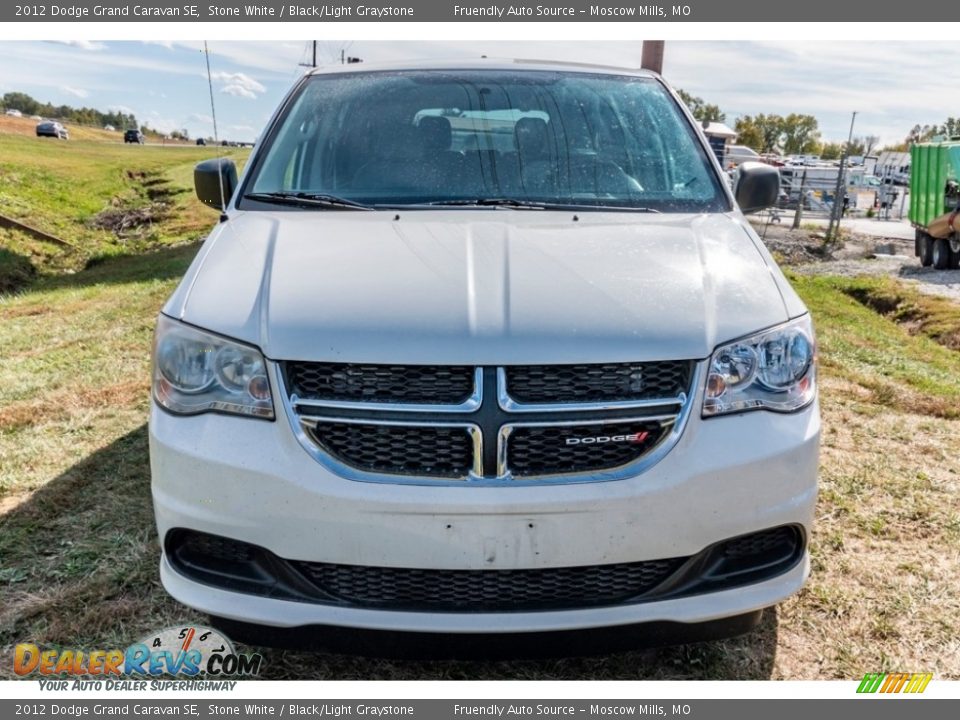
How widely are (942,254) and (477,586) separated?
16610 mm

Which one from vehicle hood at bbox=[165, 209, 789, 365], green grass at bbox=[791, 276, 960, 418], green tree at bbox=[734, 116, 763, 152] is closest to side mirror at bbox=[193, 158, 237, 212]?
vehicle hood at bbox=[165, 209, 789, 365]

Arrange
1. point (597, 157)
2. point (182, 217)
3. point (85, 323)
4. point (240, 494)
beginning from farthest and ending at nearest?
point (182, 217)
point (85, 323)
point (597, 157)
point (240, 494)

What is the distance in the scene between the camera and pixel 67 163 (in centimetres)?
2772

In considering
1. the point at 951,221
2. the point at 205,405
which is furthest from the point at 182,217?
the point at 205,405

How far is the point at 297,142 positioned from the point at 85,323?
5066 mm

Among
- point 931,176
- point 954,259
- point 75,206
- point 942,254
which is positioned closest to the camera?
point 954,259

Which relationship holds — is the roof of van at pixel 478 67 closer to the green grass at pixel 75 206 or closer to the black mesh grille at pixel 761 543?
the black mesh grille at pixel 761 543

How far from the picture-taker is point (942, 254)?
1590cm

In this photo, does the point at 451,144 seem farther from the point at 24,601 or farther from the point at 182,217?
the point at 182,217

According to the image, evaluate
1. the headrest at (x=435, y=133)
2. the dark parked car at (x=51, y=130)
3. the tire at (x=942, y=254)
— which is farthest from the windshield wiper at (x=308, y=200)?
the dark parked car at (x=51, y=130)

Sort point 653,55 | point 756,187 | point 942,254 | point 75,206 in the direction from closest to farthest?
1. point 756,187
2. point 653,55
3. point 942,254
4. point 75,206

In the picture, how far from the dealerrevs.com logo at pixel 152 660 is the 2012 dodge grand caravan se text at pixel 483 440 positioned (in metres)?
0.42

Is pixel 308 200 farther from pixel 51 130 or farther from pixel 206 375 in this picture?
pixel 51 130

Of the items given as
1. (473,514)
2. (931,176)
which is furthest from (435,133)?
(931,176)
